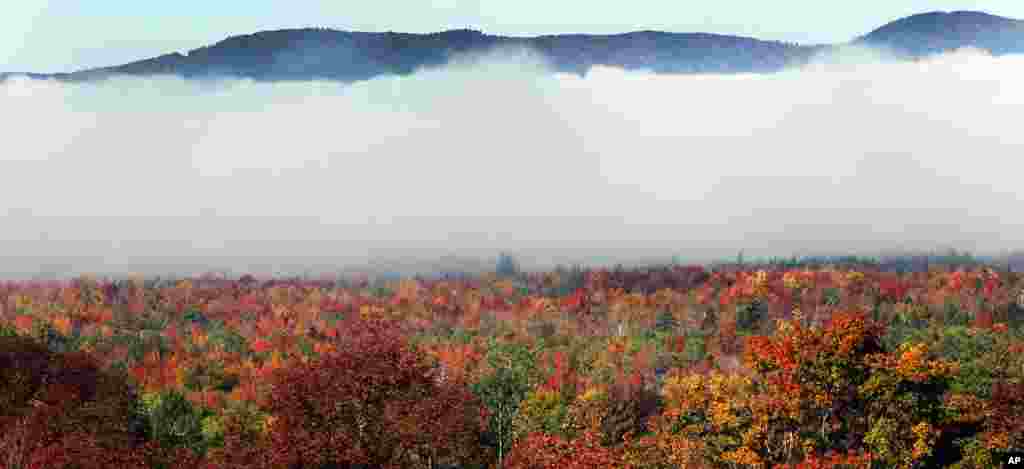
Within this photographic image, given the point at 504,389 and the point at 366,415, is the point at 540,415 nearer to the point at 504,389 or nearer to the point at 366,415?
the point at 504,389

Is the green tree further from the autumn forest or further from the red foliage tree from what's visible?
the red foliage tree

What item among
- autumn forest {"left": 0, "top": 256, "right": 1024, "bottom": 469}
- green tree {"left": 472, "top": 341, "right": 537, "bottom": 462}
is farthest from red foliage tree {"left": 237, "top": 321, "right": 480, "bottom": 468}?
green tree {"left": 472, "top": 341, "right": 537, "bottom": 462}

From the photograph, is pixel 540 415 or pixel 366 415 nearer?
pixel 366 415

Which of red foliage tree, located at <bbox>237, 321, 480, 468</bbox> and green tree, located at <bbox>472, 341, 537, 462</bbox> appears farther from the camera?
green tree, located at <bbox>472, 341, 537, 462</bbox>

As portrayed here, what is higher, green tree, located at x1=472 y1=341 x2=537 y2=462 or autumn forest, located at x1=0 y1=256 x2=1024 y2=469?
autumn forest, located at x1=0 y1=256 x2=1024 y2=469

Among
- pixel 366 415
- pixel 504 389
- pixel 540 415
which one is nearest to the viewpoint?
pixel 366 415

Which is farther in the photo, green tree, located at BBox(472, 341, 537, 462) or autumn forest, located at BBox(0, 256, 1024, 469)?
green tree, located at BBox(472, 341, 537, 462)

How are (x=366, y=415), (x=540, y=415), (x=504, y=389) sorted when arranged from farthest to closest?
(x=504, y=389) → (x=540, y=415) → (x=366, y=415)

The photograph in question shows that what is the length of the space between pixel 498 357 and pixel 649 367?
17.6 m

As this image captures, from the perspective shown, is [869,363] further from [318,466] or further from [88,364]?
[88,364]

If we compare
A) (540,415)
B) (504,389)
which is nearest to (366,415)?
(540,415)

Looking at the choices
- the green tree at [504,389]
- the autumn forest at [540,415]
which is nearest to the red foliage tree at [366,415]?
the autumn forest at [540,415]

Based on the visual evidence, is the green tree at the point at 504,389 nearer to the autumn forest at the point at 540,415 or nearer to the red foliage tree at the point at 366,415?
the autumn forest at the point at 540,415

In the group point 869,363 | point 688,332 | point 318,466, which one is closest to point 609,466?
point 318,466
